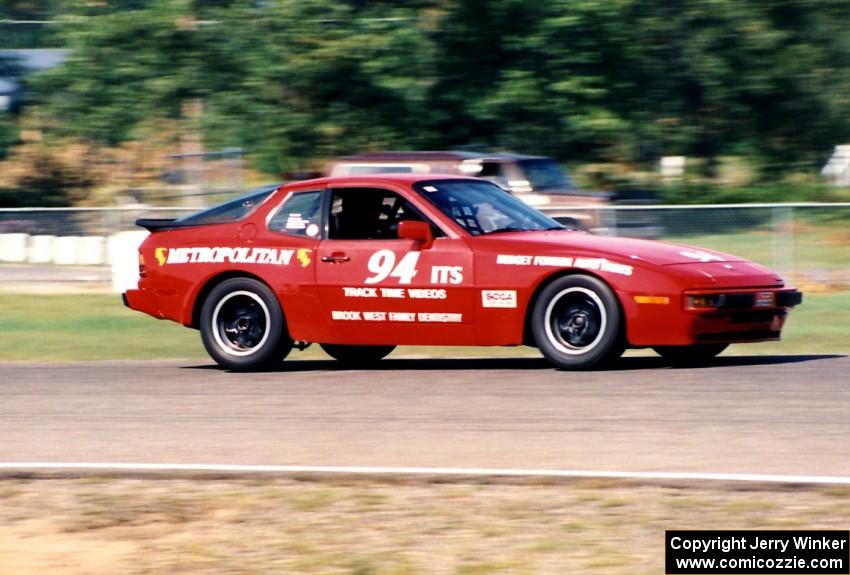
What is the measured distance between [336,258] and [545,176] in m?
11.2

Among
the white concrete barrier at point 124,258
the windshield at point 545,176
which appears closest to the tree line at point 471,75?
the windshield at point 545,176

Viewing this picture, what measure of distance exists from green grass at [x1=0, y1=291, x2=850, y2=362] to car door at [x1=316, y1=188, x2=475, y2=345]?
6.84ft

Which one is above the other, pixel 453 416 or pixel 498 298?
pixel 498 298

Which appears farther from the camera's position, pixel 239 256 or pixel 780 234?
A: pixel 780 234

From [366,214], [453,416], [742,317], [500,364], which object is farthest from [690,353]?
[453,416]

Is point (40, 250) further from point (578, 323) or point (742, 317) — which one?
point (742, 317)

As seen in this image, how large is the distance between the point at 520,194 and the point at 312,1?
8259 mm

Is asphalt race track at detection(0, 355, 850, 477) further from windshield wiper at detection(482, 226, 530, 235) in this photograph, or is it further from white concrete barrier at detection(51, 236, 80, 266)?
white concrete barrier at detection(51, 236, 80, 266)

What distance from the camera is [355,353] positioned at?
40.0 feet

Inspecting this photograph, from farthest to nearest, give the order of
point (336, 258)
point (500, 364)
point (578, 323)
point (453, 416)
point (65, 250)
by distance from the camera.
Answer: point (65, 250) < point (500, 364) < point (336, 258) < point (578, 323) < point (453, 416)

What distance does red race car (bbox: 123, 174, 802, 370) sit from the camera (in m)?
10.4

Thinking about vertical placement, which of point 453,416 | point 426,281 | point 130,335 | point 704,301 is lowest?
point 453,416

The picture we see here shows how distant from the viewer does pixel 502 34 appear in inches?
1126

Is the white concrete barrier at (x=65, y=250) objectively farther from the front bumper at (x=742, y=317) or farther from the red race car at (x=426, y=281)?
the front bumper at (x=742, y=317)
